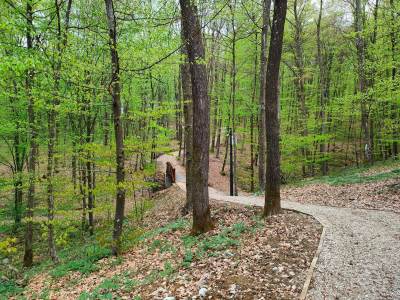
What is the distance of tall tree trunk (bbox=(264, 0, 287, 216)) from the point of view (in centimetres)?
788

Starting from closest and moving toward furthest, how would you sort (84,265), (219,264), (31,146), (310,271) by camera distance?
(310,271), (219,264), (84,265), (31,146)

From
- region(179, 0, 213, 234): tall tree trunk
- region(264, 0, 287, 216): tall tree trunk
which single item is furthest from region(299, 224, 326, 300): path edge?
region(179, 0, 213, 234): tall tree trunk

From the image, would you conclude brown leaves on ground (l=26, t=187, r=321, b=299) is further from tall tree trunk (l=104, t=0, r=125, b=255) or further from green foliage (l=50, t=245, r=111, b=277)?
tall tree trunk (l=104, t=0, r=125, b=255)

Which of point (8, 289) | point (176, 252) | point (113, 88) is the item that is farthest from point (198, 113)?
point (8, 289)

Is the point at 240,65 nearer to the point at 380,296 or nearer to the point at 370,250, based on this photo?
the point at 370,250

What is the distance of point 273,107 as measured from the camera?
8.19 metres

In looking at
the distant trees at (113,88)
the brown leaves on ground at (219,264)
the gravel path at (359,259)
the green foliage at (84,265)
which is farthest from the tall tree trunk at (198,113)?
the gravel path at (359,259)

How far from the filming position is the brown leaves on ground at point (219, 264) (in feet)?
16.9

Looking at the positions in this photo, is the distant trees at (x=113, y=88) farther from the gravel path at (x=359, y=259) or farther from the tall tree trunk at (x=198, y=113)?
the gravel path at (x=359, y=259)

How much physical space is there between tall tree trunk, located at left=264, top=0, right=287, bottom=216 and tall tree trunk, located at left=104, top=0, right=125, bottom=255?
13.5 ft

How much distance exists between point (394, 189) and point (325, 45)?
1978 centimetres

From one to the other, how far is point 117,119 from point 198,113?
221 cm

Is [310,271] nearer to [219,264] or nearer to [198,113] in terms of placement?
[219,264]

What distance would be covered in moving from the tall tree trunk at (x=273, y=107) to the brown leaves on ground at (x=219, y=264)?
67 cm
